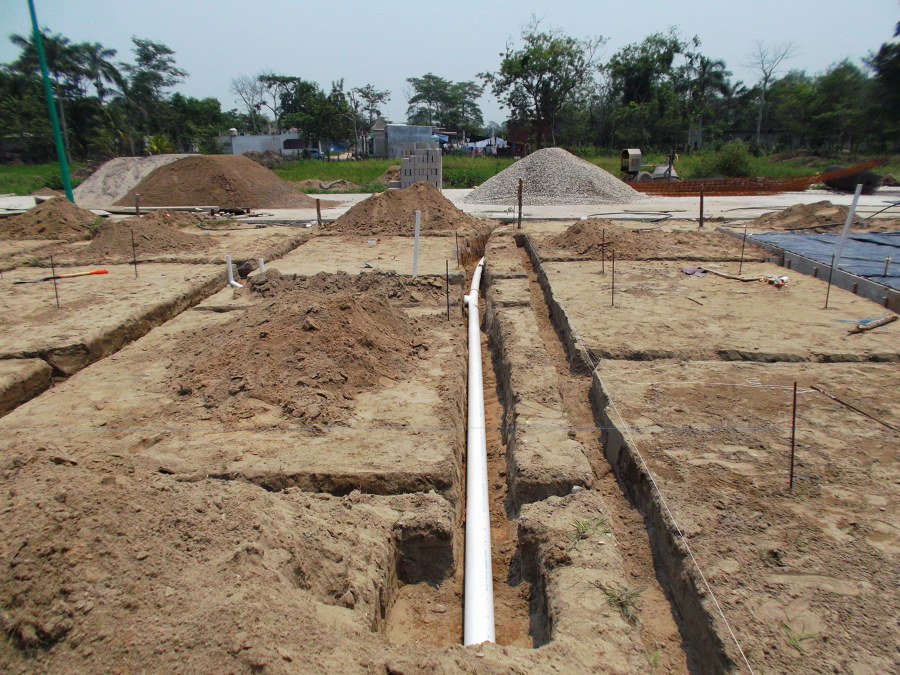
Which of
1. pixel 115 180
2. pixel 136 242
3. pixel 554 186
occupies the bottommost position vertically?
pixel 136 242

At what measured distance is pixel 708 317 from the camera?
22.0 feet

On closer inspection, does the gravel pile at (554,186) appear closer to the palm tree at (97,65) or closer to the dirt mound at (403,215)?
the dirt mound at (403,215)

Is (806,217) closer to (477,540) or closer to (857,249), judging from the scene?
(857,249)

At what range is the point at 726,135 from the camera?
49625mm

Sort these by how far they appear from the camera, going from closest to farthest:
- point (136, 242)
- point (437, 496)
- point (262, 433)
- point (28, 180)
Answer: point (437, 496), point (262, 433), point (136, 242), point (28, 180)

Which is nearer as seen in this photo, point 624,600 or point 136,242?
point 624,600

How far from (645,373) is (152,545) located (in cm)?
390

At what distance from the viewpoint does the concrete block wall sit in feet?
62.1

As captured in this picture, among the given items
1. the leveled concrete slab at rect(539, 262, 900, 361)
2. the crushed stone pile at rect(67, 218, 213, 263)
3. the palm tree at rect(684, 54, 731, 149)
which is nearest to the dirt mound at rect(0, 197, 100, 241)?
the crushed stone pile at rect(67, 218, 213, 263)

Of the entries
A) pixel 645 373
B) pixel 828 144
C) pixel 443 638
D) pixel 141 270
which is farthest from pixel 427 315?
pixel 828 144

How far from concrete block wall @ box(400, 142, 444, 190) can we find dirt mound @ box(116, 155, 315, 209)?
13.3ft

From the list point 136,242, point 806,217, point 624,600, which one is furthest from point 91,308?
point 806,217

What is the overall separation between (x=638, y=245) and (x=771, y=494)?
7720 mm

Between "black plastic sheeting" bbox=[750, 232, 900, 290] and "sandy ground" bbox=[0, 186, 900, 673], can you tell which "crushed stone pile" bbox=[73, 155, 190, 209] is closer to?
"sandy ground" bbox=[0, 186, 900, 673]
